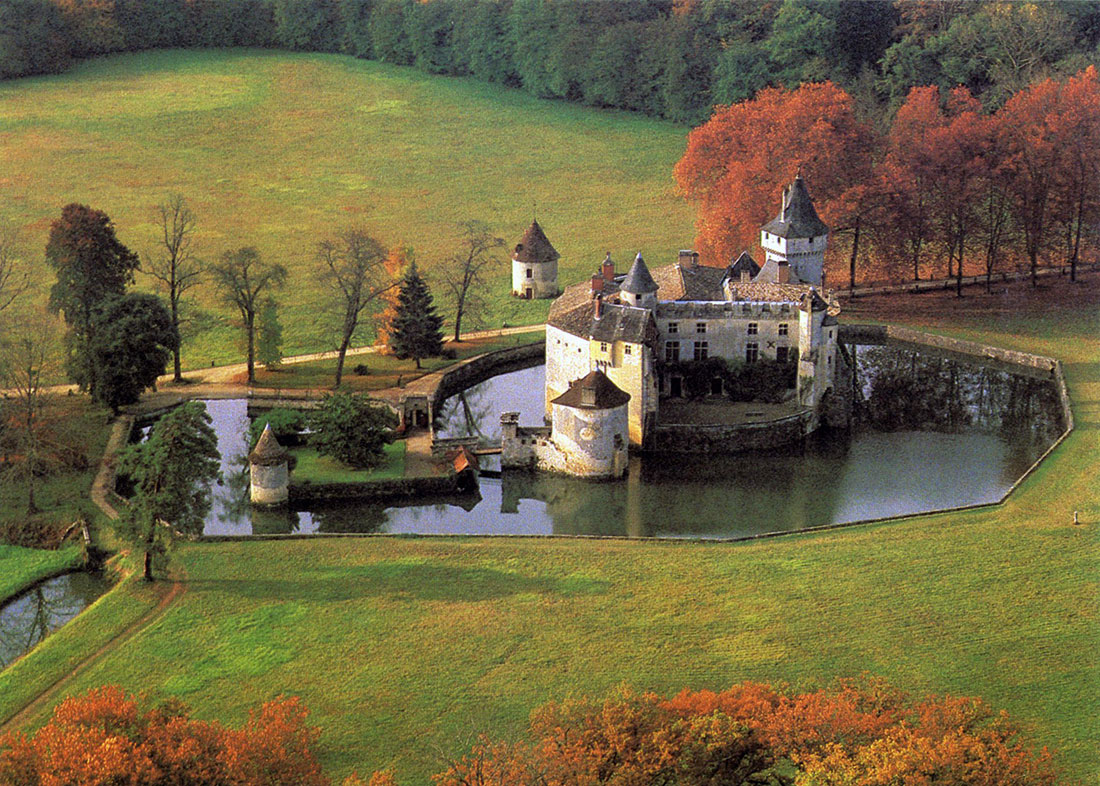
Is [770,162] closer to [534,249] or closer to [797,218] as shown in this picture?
[797,218]

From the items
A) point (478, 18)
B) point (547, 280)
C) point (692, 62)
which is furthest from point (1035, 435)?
point (478, 18)

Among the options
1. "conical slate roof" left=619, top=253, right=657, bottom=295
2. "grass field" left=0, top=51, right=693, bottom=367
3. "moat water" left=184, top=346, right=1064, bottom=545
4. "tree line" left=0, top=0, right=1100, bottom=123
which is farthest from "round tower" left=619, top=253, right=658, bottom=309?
"tree line" left=0, top=0, right=1100, bottom=123

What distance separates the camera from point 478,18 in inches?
5468

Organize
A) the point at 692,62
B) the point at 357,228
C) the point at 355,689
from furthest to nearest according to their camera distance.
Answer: the point at 692,62, the point at 357,228, the point at 355,689

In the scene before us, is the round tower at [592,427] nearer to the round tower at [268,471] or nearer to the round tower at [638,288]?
the round tower at [638,288]

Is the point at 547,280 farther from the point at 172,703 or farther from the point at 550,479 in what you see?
the point at 172,703

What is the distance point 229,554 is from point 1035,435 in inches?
1482

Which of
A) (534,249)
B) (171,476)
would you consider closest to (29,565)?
(171,476)

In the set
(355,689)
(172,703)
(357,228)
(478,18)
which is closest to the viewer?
(172,703)

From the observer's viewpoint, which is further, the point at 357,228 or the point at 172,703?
the point at 357,228

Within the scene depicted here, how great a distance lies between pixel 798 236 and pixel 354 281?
23124 millimetres

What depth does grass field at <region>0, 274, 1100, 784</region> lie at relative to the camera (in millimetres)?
50781

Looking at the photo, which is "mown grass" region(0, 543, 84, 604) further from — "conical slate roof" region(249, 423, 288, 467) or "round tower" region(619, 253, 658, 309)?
"round tower" region(619, 253, 658, 309)

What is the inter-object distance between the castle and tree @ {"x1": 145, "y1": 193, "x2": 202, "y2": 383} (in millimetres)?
19256
